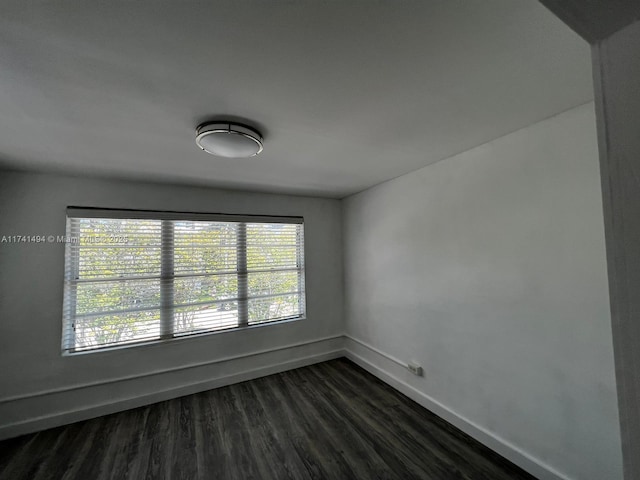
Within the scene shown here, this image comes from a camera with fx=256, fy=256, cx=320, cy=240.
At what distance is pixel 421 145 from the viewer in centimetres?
192

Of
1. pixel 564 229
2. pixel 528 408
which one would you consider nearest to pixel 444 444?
pixel 528 408

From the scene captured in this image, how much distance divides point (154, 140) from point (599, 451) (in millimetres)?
3201

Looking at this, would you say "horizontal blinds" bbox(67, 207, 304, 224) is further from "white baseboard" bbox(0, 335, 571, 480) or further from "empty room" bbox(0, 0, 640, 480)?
"white baseboard" bbox(0, 335, 571, 480)

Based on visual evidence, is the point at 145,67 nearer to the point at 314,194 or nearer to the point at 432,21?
the point at 432,21

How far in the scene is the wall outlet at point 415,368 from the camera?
7.97 ft

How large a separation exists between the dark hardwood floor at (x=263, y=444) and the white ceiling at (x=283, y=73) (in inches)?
88.7

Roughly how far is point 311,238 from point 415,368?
195 centimetres

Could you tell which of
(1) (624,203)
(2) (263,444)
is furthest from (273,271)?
(1) (624,203)

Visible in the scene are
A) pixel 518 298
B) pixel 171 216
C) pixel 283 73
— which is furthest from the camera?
pixel 171 216

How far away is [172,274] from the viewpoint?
276 centimetres

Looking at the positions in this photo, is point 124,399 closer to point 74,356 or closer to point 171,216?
point 74,356

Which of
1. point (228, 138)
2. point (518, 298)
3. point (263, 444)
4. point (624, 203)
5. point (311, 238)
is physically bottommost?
point (263, 444)

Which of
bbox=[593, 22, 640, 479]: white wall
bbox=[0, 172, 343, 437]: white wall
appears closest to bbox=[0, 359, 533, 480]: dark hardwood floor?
bbox=[0, 172, 343, 437]: white wall

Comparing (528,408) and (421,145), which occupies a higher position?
(421,145)
